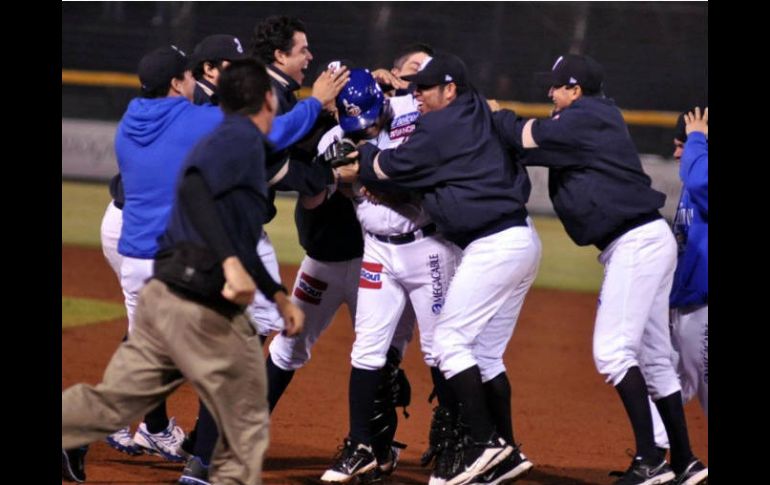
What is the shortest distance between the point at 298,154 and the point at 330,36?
13.7 metres

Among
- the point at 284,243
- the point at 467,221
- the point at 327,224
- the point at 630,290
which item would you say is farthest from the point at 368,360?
the point at 284,243

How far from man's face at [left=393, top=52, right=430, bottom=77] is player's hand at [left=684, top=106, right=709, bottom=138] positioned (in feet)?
5.24

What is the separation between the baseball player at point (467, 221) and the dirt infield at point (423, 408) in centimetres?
83

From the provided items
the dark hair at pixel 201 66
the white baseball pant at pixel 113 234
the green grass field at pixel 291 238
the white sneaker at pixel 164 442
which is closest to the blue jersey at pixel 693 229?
the dark hair at pixel 201 66

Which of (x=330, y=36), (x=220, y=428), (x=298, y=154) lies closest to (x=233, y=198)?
(x=220, y=428)

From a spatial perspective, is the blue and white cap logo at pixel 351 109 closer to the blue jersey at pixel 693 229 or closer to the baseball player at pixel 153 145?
the baseball player at pixel 153 145

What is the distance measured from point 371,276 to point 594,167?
1.36 meters

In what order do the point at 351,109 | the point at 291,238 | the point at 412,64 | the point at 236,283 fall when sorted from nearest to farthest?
1. the point at 236,283
2. the point at 351,109
3. the point at 412,64
4. the point at 291,238

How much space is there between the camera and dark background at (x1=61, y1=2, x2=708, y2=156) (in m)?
19.4

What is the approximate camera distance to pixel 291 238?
16.0 metres

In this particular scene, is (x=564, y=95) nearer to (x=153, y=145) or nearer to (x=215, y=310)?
(x=153, y=145)

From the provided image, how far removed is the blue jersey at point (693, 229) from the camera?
20.6 feet

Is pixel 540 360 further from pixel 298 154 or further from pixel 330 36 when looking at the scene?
pixel 330 36

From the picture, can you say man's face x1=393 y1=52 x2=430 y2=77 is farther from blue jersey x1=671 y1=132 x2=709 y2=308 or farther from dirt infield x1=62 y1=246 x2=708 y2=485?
dirt infield x1=62 y1=246 x2=708 y2=485
